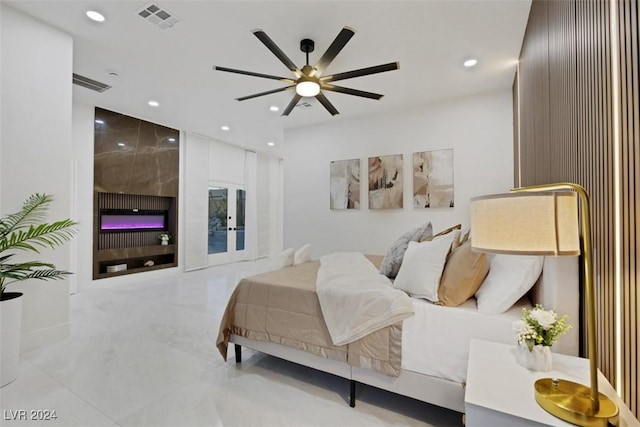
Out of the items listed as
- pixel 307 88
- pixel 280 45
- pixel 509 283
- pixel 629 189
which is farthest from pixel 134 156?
pixel 629 189

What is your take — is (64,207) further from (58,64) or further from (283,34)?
(283,34)

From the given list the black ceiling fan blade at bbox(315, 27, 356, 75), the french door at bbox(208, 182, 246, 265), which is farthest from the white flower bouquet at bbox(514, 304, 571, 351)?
the french door at bbox(208, 182, 246, 265)

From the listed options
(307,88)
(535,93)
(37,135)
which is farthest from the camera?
(307,88)

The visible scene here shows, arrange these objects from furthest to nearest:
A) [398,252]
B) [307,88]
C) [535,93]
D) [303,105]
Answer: [303,105], [307,88], [398,252], [535,93]

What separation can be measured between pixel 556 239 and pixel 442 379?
3.67 feet

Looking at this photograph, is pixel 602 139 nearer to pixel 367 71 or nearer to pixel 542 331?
pixel 542 331

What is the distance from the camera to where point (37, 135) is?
2627 millimetres

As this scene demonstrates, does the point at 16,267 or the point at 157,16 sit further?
the point at 157,16

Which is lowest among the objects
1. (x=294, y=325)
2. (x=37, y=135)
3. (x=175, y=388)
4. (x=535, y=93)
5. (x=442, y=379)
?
(x=175, y=388)

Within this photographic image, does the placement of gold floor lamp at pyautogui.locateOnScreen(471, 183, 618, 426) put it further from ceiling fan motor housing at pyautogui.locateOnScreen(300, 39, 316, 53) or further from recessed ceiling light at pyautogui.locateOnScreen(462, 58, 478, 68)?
recessed ceiling light at pyautogui.locateOnScreen(462, 58, 478, 68)

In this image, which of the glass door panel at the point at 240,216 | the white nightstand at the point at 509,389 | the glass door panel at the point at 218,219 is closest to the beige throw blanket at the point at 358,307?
the white nightstand at the point at 509,389

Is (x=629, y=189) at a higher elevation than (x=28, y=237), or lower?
higher

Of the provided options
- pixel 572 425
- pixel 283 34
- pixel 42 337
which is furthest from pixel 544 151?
pixel 42 337

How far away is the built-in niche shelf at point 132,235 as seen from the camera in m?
4.95
